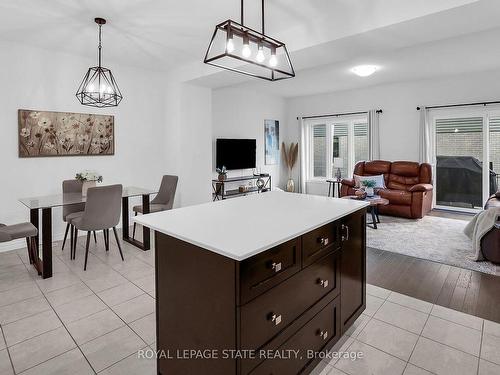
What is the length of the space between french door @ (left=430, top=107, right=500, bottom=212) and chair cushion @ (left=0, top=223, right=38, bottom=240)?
7045 mm

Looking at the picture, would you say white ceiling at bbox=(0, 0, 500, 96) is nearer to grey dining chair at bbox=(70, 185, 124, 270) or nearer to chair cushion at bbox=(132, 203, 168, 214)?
grey dining chair at bbox=(70, 185, 124, 270)

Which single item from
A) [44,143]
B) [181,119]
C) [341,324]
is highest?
[181,119]

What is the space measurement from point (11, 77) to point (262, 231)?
4160 millimetres

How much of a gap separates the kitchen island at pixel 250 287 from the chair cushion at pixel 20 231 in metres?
2.00

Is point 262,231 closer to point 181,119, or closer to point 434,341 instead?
point 434,341

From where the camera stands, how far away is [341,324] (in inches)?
79.7

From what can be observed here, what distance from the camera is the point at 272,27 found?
353 cm

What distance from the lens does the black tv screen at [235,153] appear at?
258 inches

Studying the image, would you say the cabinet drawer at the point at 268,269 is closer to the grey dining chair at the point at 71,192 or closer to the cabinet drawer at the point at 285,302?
the cabinet drawer at the point at 285,302

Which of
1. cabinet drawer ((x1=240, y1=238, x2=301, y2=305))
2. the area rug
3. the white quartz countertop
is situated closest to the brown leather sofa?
the area rug

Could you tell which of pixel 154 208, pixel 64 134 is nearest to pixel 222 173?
pixel 154 208

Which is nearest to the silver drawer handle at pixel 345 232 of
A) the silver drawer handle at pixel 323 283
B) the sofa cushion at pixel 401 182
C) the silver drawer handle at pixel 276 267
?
the silver drawer handle at pixel 323 283

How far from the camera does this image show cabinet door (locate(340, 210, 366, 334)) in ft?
6.63

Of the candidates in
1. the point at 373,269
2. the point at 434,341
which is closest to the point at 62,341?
the point at 434,341
